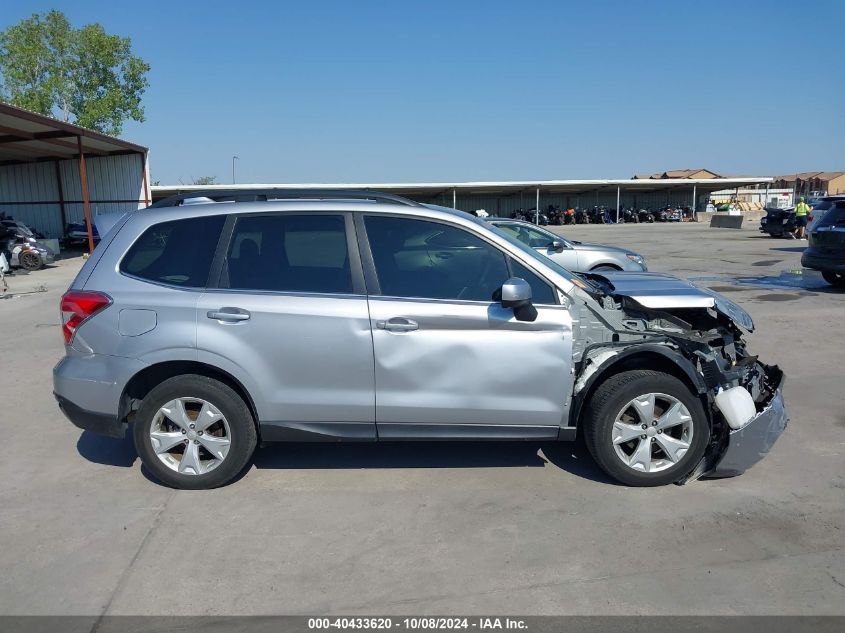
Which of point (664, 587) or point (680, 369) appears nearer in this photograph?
point (664, 587)

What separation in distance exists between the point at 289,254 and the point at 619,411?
2368 millimetres

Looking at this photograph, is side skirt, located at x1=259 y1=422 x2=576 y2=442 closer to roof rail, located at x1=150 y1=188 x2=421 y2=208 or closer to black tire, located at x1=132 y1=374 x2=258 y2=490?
black tire, located at x1=132 y1=374 x2=258 y2=490

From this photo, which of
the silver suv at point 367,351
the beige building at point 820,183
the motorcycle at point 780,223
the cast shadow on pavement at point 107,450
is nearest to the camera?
the silver suv at point 367,351

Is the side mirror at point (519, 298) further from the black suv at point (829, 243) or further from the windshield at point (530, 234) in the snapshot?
the black suv at point (829, 243)

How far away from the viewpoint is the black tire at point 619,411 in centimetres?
416

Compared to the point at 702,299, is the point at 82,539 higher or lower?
lower

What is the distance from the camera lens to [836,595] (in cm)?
314

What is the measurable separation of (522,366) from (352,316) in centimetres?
111

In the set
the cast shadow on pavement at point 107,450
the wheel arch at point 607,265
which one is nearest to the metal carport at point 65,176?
the wheel arch at point 607,265

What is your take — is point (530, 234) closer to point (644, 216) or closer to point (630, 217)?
point (630, 217)

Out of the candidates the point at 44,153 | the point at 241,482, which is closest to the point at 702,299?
the point at 241,482

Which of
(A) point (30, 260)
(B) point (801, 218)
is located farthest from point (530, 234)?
(B) point (801, 218)

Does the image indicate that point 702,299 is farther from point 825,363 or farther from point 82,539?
point 82,539

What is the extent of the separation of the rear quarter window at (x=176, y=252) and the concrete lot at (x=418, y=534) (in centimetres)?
144
